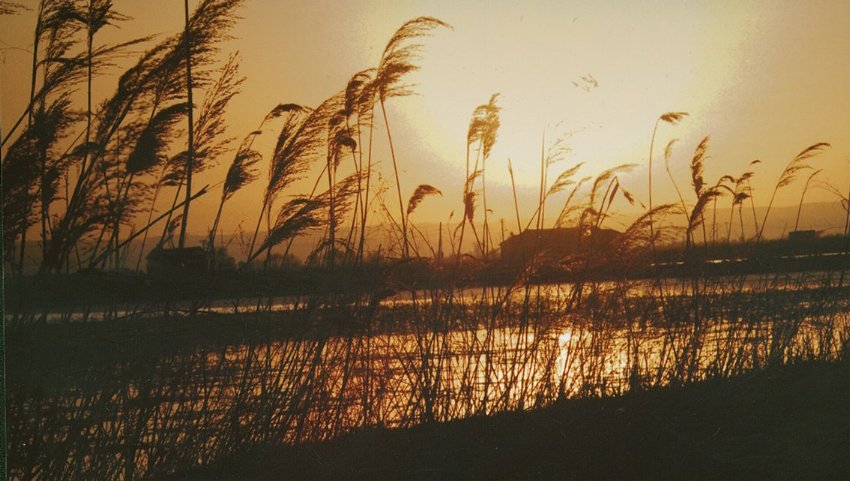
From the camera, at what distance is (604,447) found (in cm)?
513

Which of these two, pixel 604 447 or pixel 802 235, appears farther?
pixel 802 235

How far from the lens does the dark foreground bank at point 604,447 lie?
4.68m

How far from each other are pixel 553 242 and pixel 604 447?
1907mm

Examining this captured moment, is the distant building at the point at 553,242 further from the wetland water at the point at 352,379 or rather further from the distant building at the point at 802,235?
the distant building at the point at 802,235

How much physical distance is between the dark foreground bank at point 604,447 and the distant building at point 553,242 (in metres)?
1.16

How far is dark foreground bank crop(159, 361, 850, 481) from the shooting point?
4.68m

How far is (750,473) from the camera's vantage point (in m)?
4.73

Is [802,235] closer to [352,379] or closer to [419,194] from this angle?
[419,194]

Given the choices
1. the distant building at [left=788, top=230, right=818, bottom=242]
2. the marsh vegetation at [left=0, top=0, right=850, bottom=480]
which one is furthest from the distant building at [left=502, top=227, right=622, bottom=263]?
the distant building at [left=788, top=230, right=818, bottom=242]

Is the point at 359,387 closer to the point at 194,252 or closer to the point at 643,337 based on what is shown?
the point at 194,252

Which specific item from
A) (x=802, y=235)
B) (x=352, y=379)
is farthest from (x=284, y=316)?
(x=802, y=235)

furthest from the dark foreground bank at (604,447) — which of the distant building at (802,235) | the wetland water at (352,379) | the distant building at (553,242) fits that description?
the distant building at (802,235)

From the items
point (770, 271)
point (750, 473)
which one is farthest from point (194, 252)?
point (770, 271)

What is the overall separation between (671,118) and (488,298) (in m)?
2.70
